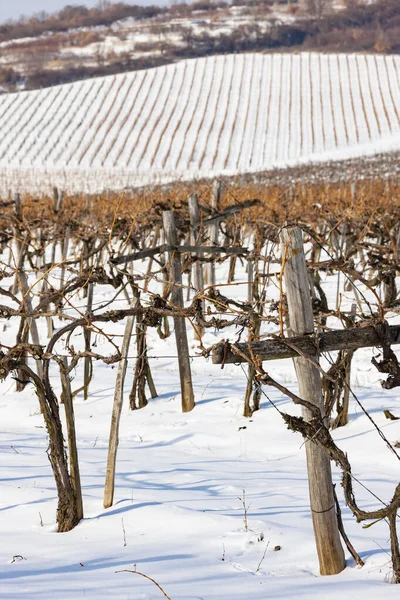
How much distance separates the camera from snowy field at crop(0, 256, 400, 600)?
2.95 meters

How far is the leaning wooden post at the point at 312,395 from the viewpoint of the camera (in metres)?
2.91

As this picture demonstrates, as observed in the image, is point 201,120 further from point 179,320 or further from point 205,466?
point 205,466

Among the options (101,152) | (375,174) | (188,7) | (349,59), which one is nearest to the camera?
(375,174)

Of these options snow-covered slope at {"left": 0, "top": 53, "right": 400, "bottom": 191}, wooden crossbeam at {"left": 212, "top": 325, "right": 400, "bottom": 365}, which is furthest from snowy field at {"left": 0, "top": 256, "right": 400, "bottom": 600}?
snow-covered slope at {"left": 0, "top": 53, "right": 400, "bottom": 191}

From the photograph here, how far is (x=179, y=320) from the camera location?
607 cm

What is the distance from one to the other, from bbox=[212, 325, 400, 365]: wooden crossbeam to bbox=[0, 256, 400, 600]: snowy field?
0.92 metres

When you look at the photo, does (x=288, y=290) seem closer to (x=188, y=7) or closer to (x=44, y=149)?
(x=44, y=149)

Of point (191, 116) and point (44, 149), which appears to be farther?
point (191, 116)

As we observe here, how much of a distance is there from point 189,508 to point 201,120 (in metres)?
42.2

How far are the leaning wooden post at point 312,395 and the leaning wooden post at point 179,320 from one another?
287 cm

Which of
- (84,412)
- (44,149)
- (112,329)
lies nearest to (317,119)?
(44,149)

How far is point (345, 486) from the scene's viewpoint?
2953 millimetres

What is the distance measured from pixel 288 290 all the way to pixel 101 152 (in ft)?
128

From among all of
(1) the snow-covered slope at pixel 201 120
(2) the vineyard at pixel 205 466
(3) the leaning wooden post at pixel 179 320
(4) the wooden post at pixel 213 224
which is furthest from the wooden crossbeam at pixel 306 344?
(1) the snow-covered slope at pixel 201 120
